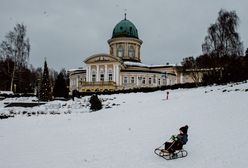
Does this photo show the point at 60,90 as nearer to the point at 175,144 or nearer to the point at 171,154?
the point at 171,154

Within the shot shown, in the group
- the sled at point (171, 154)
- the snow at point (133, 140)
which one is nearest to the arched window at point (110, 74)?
the snow at point (133, 140)

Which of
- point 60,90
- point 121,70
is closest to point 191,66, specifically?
point 60,90

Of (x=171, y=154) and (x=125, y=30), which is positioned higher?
(x=125, y=30)

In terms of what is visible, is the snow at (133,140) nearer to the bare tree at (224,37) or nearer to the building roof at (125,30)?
the bare tree at (224,37)

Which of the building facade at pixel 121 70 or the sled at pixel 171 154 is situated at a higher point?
the building facade at pixel 121 70

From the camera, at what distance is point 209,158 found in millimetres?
11367

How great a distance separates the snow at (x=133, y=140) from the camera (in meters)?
11.4

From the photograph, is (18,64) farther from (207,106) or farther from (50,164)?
(50,164)

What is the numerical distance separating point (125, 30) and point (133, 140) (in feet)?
206

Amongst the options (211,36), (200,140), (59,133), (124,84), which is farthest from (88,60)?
(200,140)

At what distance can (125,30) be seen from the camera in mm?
75875

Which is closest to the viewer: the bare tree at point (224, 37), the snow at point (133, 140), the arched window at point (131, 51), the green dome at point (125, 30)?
the snow at point (133, 140)

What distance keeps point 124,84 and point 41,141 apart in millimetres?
52242

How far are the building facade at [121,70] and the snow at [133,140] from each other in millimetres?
39362
